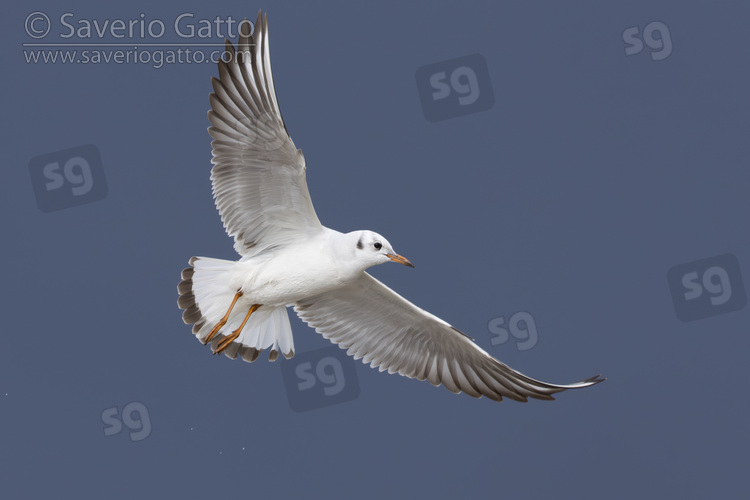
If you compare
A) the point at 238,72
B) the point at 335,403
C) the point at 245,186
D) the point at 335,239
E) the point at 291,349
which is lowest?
the point at 335,403

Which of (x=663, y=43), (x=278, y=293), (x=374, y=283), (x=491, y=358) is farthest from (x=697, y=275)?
(x=278, y=293)

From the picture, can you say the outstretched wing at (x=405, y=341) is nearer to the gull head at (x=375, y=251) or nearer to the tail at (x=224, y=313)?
the tail at (x=224, y=313)

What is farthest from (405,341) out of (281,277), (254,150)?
(254,150)

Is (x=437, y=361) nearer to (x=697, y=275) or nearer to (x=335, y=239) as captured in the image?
(x=335, y=239)

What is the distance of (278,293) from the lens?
5.29 metres

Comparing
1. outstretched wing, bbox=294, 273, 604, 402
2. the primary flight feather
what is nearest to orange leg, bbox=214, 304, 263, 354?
the primary flight feather

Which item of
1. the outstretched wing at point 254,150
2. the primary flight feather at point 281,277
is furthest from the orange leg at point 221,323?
the outstretched wing at point 254,150

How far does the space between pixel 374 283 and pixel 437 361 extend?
0.56 meters

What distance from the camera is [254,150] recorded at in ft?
17.0

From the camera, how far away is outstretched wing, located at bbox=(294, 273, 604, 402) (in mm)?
5512

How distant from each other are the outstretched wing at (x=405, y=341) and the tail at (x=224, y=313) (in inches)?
7.8

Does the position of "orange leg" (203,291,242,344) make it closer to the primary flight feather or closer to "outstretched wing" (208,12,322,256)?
the primary flight feather

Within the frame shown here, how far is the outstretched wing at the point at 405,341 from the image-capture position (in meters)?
5.51

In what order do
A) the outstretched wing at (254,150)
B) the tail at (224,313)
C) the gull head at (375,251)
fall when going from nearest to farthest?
the gull head at (375,251) < the outstretched wing at (254,150) < the tail at (224,313)
